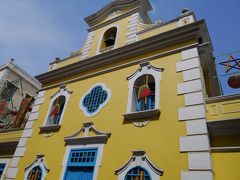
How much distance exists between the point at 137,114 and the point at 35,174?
17.7ft

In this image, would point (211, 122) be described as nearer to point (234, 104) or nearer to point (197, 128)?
point (197, 128)

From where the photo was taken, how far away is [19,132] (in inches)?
488

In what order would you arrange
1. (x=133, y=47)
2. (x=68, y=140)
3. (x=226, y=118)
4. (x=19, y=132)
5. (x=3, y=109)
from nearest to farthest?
(x=226, y=118), (x=68, y=140), (x=133, y=47), (x=19, y=132), (x=3, y=109)

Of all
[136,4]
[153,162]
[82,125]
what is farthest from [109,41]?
[153,162]

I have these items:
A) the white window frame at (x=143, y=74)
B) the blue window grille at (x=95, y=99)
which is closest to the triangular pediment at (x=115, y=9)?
the white window frame at (x=143, y=74)

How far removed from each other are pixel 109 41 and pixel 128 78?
14.0 feet

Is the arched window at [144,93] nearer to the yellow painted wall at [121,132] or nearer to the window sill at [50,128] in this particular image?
the yellow painted wall at [121,132]

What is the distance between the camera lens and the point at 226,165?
625 cm

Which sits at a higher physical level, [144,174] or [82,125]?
[82,125]

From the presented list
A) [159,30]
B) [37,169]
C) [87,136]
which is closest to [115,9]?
[159,30]

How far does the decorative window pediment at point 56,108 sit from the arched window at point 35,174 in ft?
6.05

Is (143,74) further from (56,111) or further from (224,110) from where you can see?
(56,111)

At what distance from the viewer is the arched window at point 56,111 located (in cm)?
1141

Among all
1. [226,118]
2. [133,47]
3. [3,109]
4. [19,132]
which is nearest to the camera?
[226,118]
